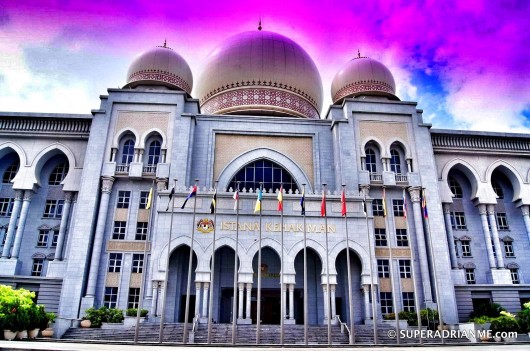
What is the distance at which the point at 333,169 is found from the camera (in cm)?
2566

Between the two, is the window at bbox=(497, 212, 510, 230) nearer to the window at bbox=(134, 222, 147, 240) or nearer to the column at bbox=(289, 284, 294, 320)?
the column at bbox=(289, 284, 294, 320)

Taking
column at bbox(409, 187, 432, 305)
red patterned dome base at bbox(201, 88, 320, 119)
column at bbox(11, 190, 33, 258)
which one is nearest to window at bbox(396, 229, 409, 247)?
column at bbox(409, 187, 432, 305)

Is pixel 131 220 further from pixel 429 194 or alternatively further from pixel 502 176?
pixel 502 176

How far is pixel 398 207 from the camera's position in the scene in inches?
971

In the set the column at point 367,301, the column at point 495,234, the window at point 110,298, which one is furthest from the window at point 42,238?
the column at point 495,234

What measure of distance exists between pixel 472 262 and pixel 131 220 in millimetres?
20869

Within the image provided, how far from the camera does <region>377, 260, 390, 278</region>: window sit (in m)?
22.7

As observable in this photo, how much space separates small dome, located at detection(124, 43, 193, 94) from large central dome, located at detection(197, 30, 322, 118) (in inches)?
87.9

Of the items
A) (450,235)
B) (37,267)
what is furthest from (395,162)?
(37,267)

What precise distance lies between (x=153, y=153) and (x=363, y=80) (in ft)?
51.6

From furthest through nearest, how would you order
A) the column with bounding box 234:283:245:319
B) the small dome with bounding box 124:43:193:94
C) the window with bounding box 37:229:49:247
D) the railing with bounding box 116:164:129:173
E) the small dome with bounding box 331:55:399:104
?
the small dome with bounding box 331:55:399:104, the small dome with bounding box 124:43:193:94, the window with bounding box 37:229:49:247, the railing with bounding box 116:164:129:173, the column with bounding box 234:283:245:319

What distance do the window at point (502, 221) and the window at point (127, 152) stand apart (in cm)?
2399

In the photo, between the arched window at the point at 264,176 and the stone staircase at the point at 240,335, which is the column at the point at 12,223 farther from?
the arched window at the point at 264,176

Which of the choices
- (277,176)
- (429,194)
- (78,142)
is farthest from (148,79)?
(429,194)
